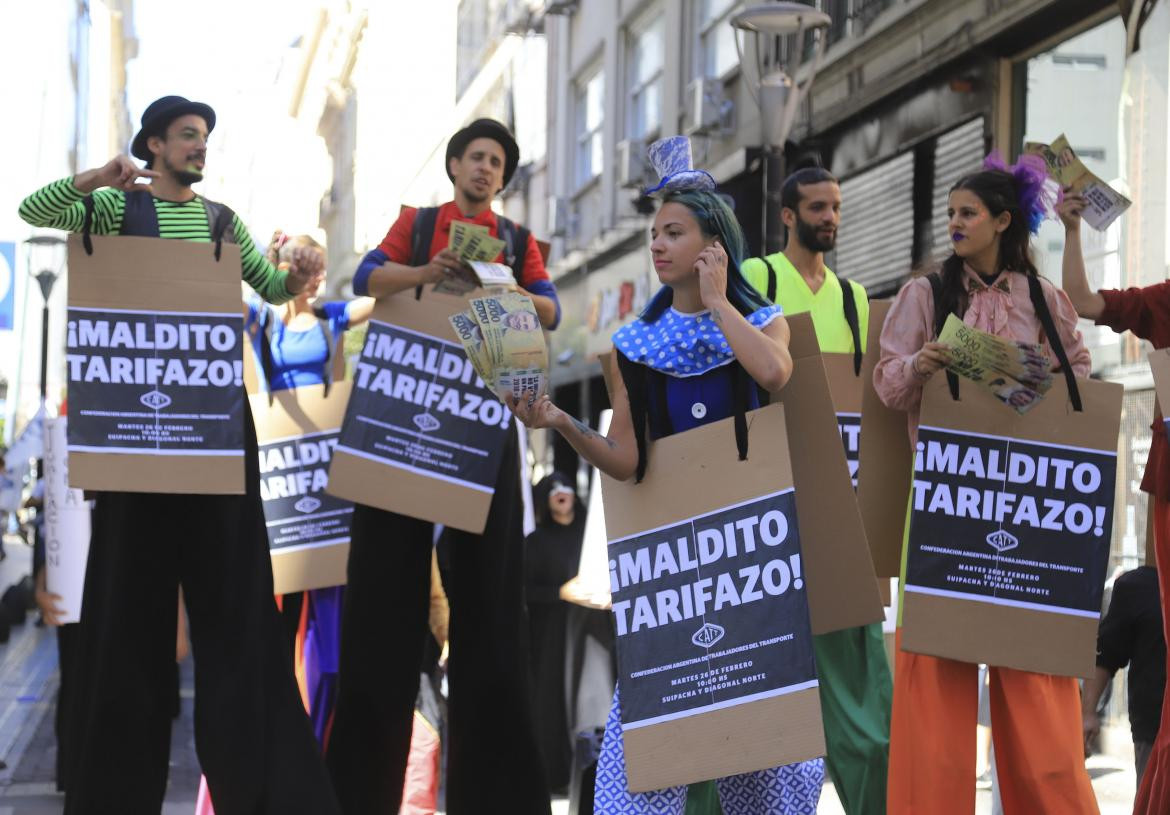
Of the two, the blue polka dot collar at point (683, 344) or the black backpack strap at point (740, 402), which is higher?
the blue polka dot collar at point (683, 344)

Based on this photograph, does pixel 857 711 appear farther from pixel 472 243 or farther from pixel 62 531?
pixel 62 531

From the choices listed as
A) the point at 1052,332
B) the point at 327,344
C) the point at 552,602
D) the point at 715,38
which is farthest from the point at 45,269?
the point at 1052,332

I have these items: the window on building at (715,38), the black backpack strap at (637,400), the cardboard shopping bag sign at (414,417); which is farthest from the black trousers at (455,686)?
the window on building at (715,38)

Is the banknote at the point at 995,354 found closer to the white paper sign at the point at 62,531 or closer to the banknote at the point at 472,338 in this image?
the banknote at the point at 472,338

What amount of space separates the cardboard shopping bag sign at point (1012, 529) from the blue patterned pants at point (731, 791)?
0.67 meters

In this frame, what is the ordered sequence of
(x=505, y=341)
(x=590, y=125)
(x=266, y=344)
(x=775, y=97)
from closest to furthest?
(x=505, y=341) < (x=266, y=344) < (x=775, y=97) < (x=590, y=125)

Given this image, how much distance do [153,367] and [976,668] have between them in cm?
237

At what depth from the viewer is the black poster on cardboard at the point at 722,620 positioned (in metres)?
3.79

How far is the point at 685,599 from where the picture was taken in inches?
152

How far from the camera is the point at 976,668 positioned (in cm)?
462

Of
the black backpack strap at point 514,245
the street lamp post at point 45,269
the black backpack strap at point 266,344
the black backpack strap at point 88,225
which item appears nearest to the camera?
the black backpack strap at point 88,225

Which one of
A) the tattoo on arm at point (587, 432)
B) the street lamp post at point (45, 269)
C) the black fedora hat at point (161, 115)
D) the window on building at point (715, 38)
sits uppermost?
the window on building at point (715, 38)

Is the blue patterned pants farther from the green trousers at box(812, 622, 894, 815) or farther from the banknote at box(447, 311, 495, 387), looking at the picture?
the green trousers at box(812, 622, 894, 815)

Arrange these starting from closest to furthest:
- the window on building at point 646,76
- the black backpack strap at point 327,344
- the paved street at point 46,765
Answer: the black backpack strap at point 327,344, the paved street at point 46,765, the window on building at point 646,76
